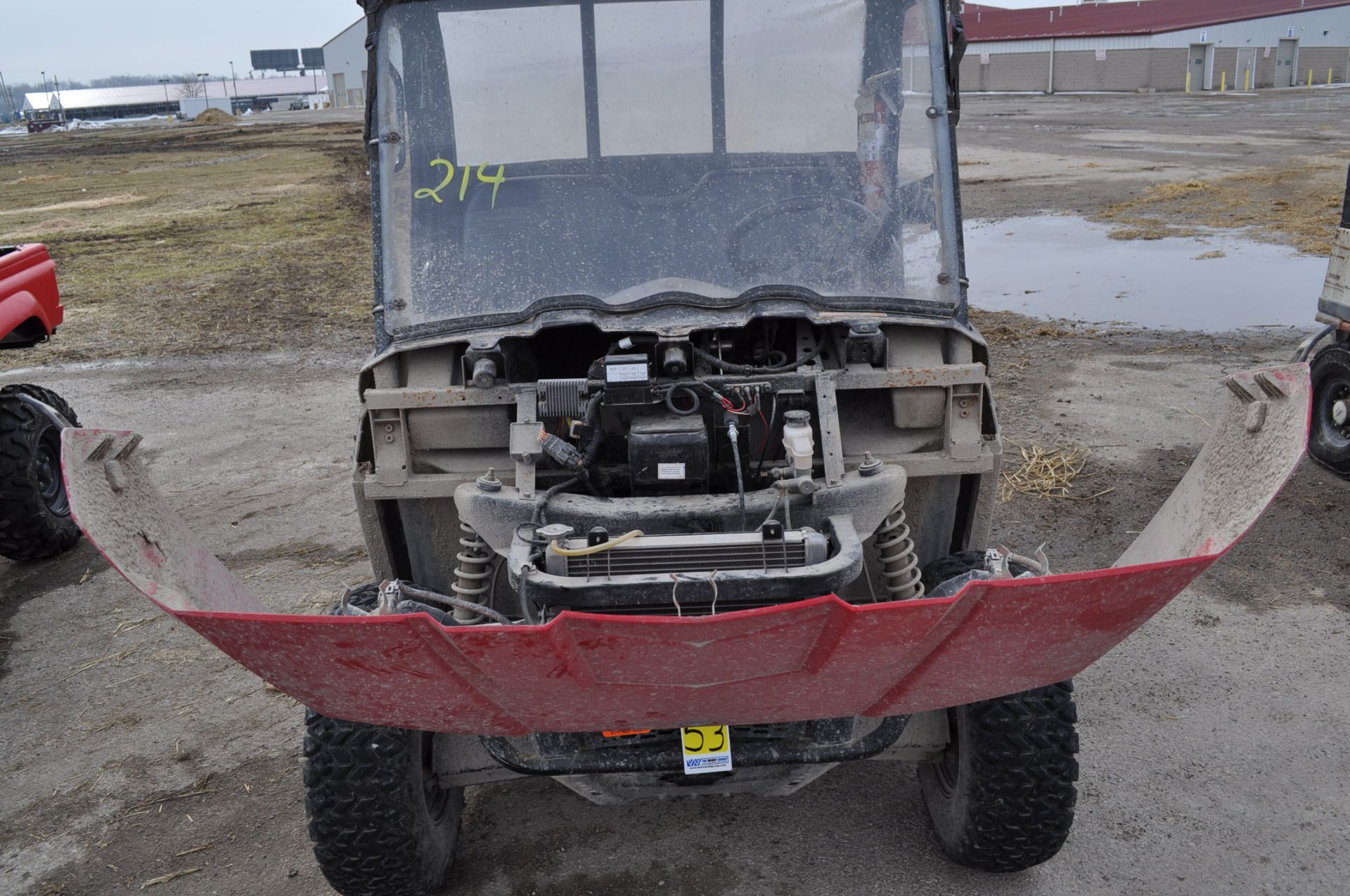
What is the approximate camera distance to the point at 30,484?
594 cm

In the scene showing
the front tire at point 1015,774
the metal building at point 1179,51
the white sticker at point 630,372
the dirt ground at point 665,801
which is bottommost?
the dirt ground at point 665,801

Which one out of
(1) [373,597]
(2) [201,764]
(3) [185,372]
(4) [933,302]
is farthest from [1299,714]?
(3) [185,372]

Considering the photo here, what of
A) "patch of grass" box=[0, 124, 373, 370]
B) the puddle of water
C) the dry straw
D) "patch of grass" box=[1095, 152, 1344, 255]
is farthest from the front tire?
"patch of grass" box=[1095, 152, 1344, 255]

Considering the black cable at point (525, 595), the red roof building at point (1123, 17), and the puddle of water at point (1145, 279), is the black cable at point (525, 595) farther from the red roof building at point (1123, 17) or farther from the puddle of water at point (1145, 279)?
the red roof building at point (1123, 17)

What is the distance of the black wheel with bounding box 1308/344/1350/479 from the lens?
6.38 meters

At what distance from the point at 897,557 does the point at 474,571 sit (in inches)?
47.5

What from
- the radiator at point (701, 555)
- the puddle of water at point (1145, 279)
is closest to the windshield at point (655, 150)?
the radiator at point (701, 555)

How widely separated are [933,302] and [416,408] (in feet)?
5.35

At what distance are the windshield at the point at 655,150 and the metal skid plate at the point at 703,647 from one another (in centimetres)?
128

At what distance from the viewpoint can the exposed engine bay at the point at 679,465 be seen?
2.81m

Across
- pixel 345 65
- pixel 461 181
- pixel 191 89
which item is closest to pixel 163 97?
pixel 191 89

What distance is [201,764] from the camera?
4.23 m

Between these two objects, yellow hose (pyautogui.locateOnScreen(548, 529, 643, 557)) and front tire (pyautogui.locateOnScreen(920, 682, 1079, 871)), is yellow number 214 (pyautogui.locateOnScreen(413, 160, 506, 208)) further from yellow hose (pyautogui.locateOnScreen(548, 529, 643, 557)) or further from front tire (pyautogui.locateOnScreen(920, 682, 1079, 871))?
front tire (pyautogui.locateOnScreen(920, 682, 1079, 871))

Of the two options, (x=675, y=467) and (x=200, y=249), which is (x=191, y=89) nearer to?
(x=200, y=249)
